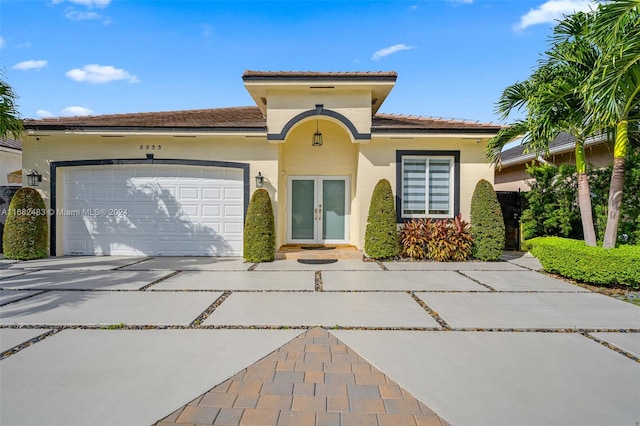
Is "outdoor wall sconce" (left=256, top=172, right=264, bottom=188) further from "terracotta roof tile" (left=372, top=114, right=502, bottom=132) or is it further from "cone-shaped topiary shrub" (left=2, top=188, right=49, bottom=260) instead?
"cone-shaped topiary shrub" (left=2, top=188, right=49, bottom=260)

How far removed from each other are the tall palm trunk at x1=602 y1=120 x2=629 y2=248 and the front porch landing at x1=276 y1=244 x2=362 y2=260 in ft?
18.4

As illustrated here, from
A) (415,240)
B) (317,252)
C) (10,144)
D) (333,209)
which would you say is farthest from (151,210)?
(10,144)

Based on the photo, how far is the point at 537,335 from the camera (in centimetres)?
414

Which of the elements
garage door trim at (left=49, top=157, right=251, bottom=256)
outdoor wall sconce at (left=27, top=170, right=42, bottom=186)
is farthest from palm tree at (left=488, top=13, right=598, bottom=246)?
outdoor wall sconce at (left=27, top=170, right=42, bottom=186)

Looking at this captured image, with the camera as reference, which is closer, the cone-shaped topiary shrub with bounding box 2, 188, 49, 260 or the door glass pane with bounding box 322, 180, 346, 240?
the cone-shaped topiary shrub with bounding box 2, 188, 49, 260

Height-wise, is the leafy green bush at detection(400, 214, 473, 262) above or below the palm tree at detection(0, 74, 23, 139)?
below

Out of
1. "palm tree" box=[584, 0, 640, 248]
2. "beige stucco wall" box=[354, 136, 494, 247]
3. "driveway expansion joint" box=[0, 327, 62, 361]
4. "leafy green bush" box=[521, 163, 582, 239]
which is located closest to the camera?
"driveway expansion joint" box=[0, 327, 62, 361]

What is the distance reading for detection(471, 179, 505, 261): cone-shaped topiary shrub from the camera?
30.8 feet

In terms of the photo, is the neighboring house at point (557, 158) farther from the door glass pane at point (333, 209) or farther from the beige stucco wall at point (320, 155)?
the door glass pane at point (333, 209)

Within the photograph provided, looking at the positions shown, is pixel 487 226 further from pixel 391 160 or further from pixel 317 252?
pixel 317 252

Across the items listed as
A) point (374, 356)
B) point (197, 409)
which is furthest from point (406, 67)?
point (197, 409)

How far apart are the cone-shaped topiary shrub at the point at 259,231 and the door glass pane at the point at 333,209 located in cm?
253

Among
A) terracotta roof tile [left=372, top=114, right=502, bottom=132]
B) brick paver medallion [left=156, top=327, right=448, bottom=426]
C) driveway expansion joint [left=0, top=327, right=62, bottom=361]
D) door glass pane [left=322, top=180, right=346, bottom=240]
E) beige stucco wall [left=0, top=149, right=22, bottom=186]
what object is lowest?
brick paver medallion [left=156, top=327, right=448, bottom=426]

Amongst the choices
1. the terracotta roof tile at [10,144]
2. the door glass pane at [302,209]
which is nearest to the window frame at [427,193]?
the door glass pane at [302,209]
